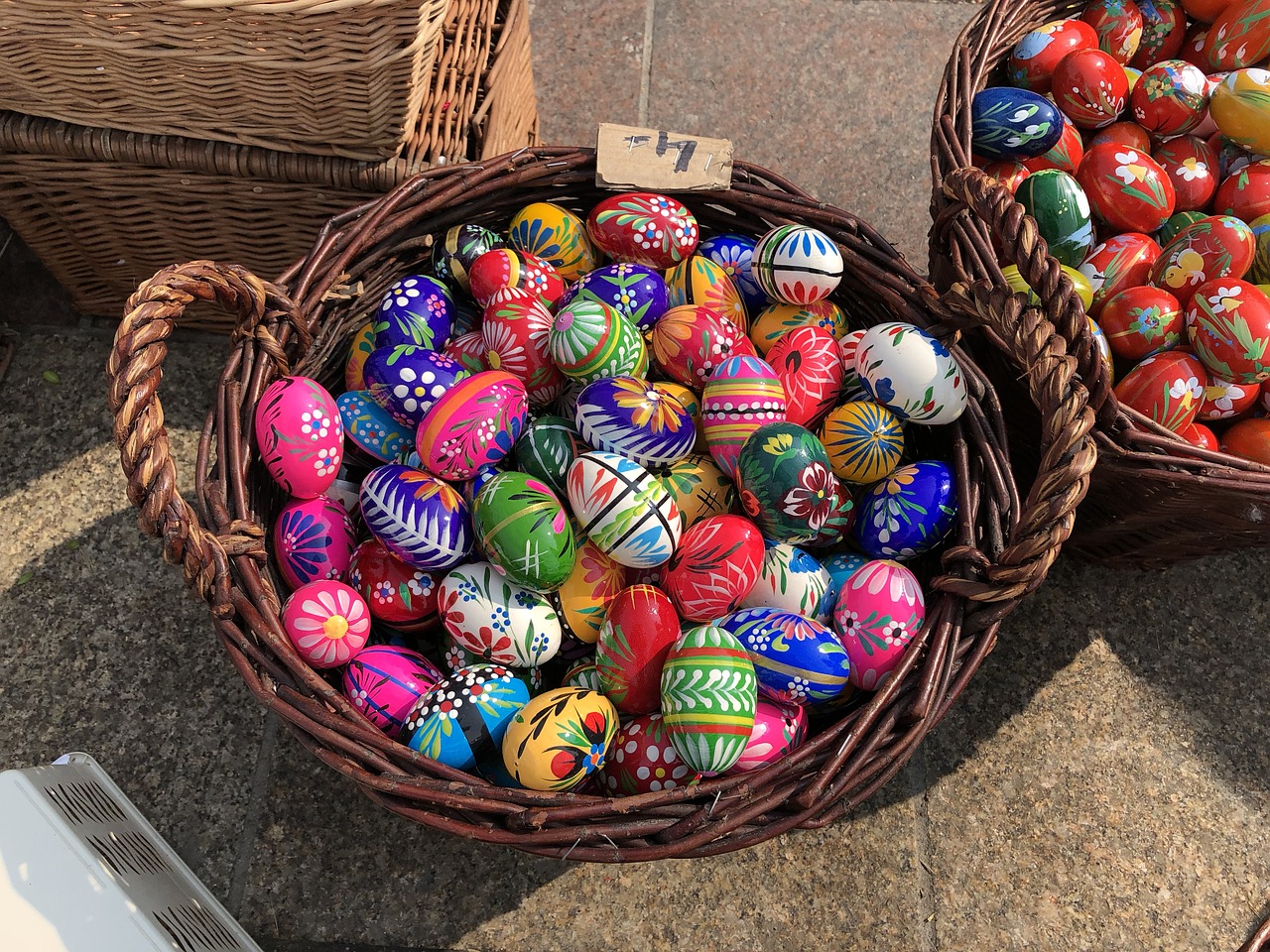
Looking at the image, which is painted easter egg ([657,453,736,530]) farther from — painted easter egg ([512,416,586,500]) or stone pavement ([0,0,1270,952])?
stone pavement ([0,0,1270,952])

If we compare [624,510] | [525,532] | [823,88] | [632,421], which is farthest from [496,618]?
[823,88]

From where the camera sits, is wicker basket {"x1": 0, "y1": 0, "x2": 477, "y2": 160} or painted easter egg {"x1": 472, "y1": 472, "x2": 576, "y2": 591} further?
wicker basket {"x1": 0, "y1": 0, "x2": 477, "y2": 160}

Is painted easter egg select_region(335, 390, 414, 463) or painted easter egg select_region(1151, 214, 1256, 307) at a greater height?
painted easter egg select_region(1151, 214, 1256, 307)

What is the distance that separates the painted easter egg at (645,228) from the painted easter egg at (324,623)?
2.45ft

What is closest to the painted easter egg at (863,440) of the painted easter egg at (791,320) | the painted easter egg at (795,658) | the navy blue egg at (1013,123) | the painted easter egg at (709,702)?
the painted easter egg at (791,320)

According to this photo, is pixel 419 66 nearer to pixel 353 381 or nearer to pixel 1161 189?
pixel 353 381

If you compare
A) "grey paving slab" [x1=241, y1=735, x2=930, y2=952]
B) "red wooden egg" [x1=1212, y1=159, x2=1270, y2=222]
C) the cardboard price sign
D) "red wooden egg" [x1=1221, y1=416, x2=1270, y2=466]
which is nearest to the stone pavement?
"grey paving slab" [x1=241, y1=735, x2=930, y2=952]

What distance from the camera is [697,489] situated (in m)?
1.34

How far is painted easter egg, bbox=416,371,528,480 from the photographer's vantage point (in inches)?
49.9

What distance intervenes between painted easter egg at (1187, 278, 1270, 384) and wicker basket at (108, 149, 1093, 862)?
1.33 feet

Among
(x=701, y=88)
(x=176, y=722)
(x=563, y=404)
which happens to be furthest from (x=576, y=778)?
(x=701, y=88)

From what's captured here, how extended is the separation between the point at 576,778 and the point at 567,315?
66 cm

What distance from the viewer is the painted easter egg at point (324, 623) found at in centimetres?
117

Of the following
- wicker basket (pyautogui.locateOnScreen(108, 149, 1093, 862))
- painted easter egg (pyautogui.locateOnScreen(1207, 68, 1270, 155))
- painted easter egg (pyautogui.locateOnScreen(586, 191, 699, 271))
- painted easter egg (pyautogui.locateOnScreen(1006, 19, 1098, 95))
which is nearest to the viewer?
wicker basket (pyautogui.locateOnScreen(108, 149, 1093, 862))
